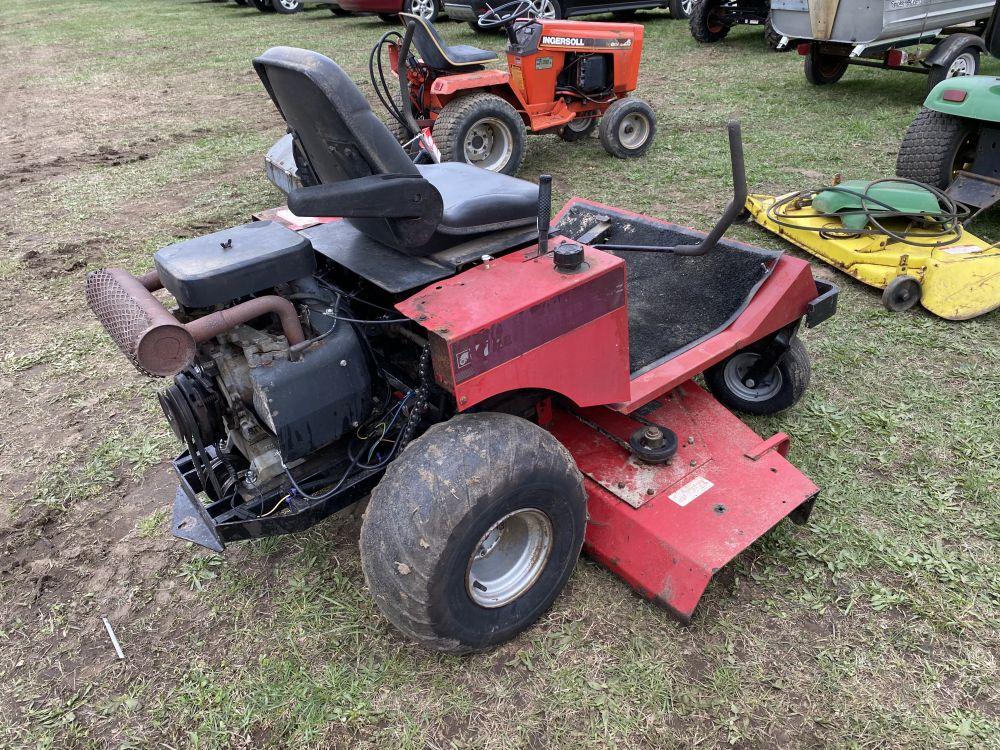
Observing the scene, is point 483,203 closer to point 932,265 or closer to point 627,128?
point 932,265

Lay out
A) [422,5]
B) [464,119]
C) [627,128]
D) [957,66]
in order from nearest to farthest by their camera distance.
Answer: [464,119] < [627,128] < [957,66] < [422,5]

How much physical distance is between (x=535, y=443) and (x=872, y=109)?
7.50m

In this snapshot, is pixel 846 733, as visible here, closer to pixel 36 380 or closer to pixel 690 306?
pixel 690 306

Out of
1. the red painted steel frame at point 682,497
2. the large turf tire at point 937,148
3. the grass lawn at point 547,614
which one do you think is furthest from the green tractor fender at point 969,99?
the red painted steel frame at point 682,497

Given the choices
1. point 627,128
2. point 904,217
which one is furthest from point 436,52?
point 904,217

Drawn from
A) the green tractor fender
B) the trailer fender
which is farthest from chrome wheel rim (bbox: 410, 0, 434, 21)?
the green tractor fender

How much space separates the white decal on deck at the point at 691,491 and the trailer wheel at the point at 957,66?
687cm

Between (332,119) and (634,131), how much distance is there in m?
5.33

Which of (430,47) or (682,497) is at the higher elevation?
(430,47)

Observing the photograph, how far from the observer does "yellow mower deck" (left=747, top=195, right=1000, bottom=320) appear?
3.77m

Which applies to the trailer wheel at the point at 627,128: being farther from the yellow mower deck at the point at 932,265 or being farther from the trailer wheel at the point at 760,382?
the trailer wheel at the point at 760,382

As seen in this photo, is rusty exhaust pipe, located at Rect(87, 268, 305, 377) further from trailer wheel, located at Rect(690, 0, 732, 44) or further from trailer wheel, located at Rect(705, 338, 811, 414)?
trailer wheel, located at Rect(690, 0, 732, 44)

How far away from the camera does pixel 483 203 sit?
2227 mm

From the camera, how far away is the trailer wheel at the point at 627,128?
6.40 m
